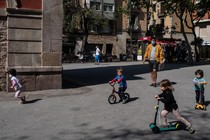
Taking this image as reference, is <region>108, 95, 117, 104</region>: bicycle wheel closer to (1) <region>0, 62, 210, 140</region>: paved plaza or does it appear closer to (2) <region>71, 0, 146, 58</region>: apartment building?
(1) <region>0, 62, 210, 140</region>: paved plaza

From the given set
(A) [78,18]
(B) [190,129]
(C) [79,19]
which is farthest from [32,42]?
(C) [79,19]

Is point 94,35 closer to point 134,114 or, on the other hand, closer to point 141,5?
point 141,5

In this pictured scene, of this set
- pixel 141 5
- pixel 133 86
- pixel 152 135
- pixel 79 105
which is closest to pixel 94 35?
pixel 141 5

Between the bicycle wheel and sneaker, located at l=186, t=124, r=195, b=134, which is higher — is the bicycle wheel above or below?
above

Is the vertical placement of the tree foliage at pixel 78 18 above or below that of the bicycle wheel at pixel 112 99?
above

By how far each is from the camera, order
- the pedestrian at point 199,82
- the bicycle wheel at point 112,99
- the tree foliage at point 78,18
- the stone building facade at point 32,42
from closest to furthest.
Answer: the pedestrian at point 199,82
the bicycle wheel at point 112,99
the stone building facade at point 32,42
the tree foliage at point 78,18

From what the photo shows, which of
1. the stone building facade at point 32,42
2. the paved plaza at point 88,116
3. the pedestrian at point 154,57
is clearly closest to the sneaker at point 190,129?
the paved plaza at point 88,116

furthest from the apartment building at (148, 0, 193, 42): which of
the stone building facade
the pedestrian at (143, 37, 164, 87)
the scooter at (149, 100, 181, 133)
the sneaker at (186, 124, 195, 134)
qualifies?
the sneaker at (186, 124, 195, 134)

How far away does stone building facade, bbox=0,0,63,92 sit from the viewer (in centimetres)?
1088

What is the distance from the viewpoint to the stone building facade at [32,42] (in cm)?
1088

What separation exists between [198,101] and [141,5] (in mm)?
23055

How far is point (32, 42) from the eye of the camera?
1118 centimetres

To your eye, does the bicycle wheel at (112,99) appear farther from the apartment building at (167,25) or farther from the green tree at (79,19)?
the apartment building at (167,25)

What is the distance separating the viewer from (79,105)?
9.01 meters
